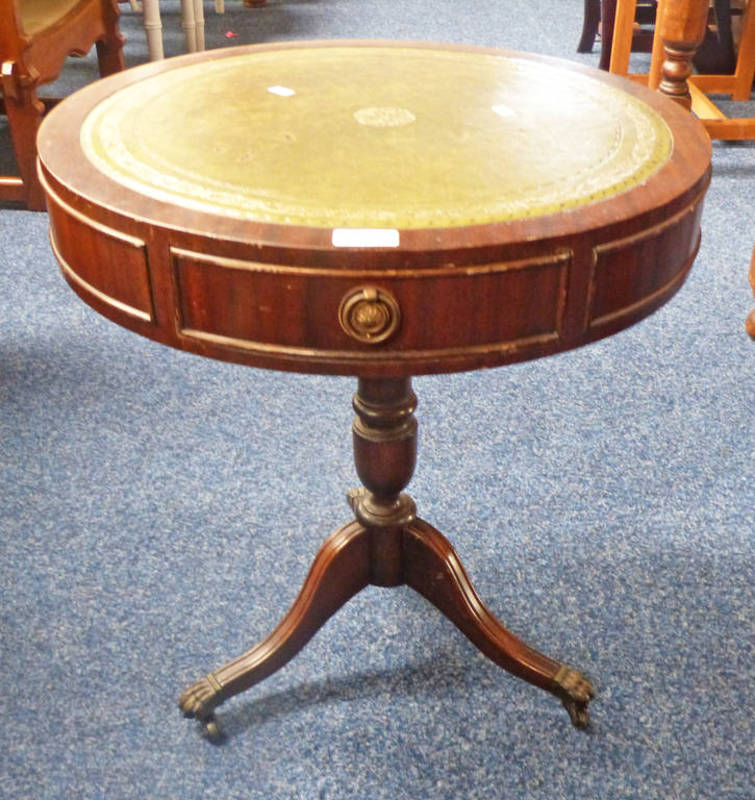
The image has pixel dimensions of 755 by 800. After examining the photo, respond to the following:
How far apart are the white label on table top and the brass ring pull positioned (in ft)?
0.10

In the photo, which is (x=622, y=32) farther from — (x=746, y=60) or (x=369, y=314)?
(x=369, y=314)

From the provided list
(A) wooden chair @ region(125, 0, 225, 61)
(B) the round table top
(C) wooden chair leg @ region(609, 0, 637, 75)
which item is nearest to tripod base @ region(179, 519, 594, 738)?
(B) the round table top

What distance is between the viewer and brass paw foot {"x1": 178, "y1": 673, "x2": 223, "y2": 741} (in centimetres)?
108

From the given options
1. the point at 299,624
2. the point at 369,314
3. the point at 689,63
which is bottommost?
the point at 299,624

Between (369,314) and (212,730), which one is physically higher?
(369,314)

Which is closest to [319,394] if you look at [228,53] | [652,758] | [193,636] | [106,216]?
[193,636]

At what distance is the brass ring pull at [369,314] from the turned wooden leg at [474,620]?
453 mm

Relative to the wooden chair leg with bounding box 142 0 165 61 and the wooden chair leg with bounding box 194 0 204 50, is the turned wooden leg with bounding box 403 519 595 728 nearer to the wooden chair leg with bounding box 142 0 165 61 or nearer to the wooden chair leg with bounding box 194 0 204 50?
the wooden chair leg with bounding box 142 0 165 61

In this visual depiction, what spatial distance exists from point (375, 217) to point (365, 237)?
0.11ft

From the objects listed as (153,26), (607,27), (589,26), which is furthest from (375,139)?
(589,26)

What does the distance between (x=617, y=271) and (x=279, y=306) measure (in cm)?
25

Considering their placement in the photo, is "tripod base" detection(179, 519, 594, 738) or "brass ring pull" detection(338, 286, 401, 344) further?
"tripod base" detection(179, 519, 594, 738)

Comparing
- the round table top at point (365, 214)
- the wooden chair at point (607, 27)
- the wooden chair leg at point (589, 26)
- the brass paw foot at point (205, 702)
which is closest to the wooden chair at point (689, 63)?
the wooden chair at point (607, 27)

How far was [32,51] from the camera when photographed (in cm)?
215
